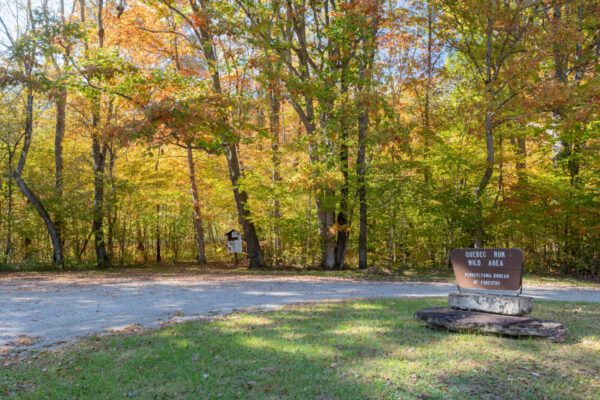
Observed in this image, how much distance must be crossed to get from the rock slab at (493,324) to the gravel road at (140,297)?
3.10 metres

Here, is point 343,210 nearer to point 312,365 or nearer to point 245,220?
point 245,220

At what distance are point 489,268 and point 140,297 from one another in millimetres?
7020

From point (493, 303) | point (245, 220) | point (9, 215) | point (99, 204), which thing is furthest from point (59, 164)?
point (493, 303)

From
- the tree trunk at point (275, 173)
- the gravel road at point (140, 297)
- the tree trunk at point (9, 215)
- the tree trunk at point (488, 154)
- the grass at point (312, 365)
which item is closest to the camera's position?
the grass at point (312, 365)

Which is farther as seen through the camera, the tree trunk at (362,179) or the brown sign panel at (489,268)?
the tree trunk at (362,179)

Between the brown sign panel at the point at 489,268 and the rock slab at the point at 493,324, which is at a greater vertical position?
the brown sign panel at the point at 489,268

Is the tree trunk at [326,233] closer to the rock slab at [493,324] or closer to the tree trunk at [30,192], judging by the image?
Answer: the rock slab at [493,324]

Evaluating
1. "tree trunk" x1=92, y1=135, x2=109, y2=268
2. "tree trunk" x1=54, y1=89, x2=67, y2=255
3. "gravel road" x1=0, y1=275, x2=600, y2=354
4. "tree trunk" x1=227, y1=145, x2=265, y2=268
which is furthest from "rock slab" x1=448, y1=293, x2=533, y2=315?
"tree trunk" x1=54, y1=89, x2=67, y2=255

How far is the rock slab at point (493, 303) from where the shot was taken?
5336mm

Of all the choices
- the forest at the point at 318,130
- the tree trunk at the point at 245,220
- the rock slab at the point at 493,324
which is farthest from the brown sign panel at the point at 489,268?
the tree trunk at the point at 245,220

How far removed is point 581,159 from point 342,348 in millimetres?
13269

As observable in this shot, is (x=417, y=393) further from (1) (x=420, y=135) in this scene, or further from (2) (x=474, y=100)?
(2) (x=474, y=100)

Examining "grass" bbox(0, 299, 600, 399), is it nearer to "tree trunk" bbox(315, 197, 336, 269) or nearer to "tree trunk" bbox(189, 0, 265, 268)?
"tree trunk" bbox(315, 197, 336, 269)

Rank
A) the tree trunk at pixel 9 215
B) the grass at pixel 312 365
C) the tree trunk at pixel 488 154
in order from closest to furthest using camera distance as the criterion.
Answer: the grass at pixel 312 365, the tree trunk at pixel 488 154, the tree trunk at pixel 9 215
